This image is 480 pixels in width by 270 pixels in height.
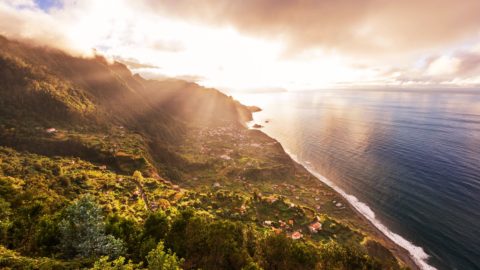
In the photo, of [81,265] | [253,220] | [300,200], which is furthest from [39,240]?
[300,200]

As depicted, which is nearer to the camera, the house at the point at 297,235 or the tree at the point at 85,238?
the tree at the point at 85,238

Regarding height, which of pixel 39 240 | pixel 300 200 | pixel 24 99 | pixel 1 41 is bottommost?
pixel 300 200

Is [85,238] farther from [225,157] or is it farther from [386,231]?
[225,157]

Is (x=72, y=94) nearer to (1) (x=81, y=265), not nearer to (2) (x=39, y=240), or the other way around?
(2) (x=39, y=240)

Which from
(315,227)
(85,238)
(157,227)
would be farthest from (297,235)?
(85,238)

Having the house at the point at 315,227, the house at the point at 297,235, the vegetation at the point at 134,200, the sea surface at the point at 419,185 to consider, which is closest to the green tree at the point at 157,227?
the vegetation at the point at 134,200

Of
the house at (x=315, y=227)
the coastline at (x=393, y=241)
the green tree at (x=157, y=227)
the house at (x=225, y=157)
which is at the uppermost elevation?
the green tree at (x=157, y=227)

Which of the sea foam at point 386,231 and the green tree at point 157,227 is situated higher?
the green tree at point 157,227

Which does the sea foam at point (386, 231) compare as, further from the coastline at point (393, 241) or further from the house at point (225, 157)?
the house at point (225, 157)
